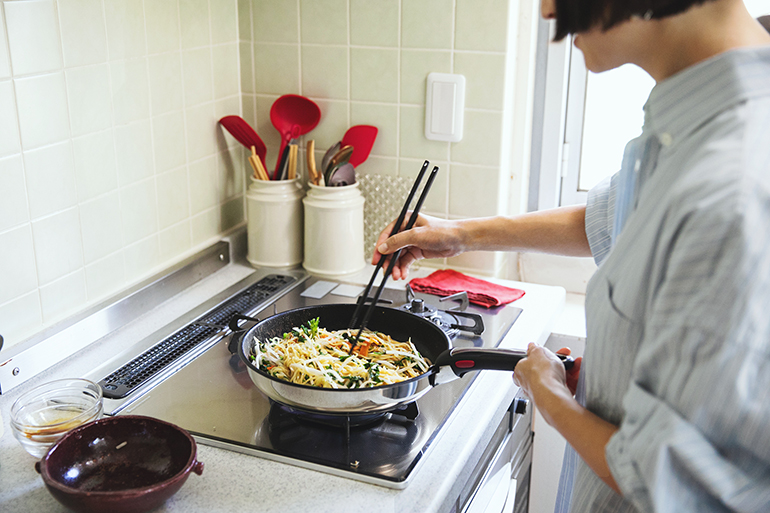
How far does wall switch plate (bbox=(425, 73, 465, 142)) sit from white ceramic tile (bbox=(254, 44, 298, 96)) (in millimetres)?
337

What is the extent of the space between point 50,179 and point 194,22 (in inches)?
22.0

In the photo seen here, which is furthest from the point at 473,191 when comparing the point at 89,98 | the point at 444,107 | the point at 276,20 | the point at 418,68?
the point at 89,98

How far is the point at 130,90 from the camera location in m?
1.50

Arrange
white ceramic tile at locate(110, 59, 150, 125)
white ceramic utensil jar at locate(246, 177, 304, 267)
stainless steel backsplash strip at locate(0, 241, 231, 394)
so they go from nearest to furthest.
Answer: stainless steel backsplash strip at locate(0, 241, 231, 394), white ceramic tile at locate(110, 59, 150, 125), white ceramic utensil jar at locate(246, 177, 304, 267)

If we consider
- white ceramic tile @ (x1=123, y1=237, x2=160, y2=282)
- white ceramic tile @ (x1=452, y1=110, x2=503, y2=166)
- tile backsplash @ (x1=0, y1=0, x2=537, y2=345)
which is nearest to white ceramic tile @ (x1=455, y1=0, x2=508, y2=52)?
tile backsplash @ (x1=0, y1=0, x2=537, y2=345)

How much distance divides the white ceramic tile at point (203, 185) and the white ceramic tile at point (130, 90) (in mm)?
226

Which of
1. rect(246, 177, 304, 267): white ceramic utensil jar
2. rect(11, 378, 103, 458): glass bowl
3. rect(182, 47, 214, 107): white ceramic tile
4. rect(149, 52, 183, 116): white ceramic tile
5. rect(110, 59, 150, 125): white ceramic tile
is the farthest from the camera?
rect(246, 177, 304, 267): white ceramic utensil jar

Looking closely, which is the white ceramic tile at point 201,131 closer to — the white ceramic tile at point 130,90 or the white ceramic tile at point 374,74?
the white ceramic tile at point 130,90

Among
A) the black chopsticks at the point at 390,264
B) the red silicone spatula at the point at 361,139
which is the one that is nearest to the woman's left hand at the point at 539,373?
the black chopsticks at the point at 390,264

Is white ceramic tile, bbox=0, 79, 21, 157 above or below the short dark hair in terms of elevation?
below

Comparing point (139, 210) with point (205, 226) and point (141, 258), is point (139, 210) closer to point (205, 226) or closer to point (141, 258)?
point (141, 258)

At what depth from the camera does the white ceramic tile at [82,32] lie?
1312 mm

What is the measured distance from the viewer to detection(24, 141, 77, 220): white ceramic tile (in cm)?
128

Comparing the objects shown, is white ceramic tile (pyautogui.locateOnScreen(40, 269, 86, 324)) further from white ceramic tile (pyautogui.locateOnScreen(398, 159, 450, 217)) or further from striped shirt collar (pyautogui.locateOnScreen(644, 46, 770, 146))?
striped shirt collar (pyautogui.locateOnScreen(644, 46, 770, 146))
